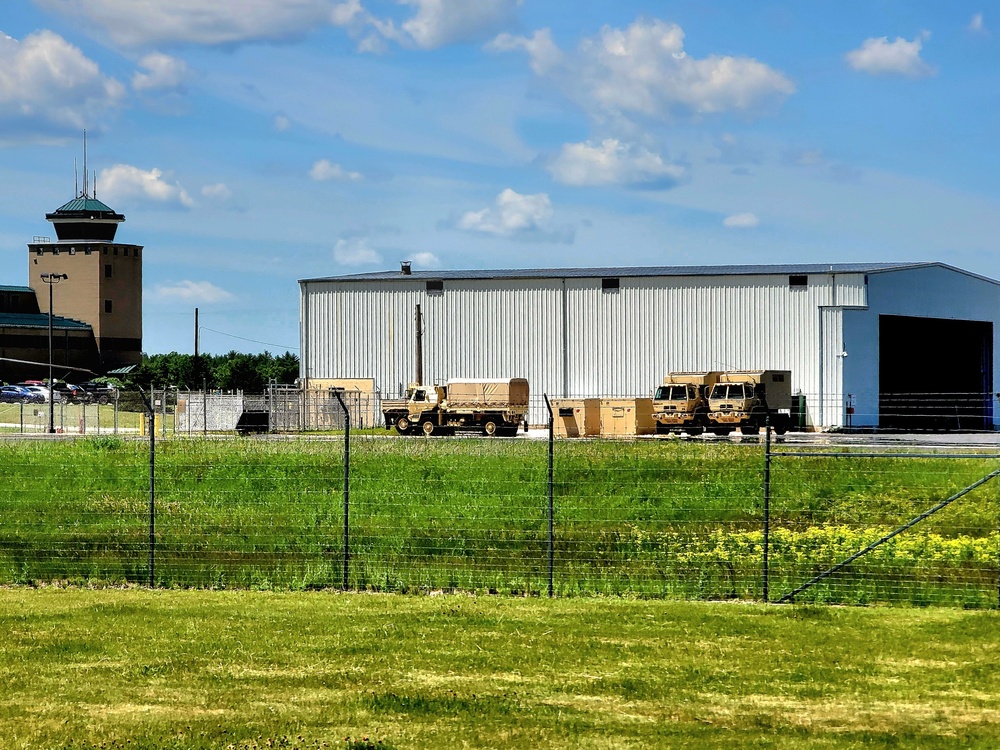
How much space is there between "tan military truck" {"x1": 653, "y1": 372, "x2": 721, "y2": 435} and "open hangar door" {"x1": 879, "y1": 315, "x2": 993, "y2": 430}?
16.5 meters

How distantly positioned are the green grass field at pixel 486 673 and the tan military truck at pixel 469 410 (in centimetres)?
4333

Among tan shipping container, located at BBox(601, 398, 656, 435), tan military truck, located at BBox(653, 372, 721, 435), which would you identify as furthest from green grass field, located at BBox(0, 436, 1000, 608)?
tan shipping container, located at BBox(601, 398, 656, 435)

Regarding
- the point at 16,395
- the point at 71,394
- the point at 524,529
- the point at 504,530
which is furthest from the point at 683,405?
the point at 16,395

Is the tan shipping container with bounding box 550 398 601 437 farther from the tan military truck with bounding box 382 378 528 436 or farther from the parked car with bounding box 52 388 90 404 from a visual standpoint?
the parked car with bounding box 52 388 90 404

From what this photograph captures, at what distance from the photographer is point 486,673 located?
11969mm

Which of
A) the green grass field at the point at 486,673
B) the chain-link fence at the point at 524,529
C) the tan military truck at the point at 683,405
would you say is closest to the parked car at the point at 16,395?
the tan military truck at the point at 683,405

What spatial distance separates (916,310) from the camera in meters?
66.8

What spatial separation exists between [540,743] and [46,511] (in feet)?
53.7

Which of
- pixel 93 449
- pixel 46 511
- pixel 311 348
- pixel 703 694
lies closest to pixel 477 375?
pixel 311 348

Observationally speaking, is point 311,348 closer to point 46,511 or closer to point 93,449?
point 93,449

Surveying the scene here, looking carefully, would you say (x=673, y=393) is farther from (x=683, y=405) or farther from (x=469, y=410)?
(x=469, y=410)

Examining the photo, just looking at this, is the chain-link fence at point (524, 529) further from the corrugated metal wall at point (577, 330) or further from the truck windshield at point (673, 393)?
the corrugated metal wall at point (577, 330)

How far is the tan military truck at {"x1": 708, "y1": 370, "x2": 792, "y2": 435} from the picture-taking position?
54.0 meters

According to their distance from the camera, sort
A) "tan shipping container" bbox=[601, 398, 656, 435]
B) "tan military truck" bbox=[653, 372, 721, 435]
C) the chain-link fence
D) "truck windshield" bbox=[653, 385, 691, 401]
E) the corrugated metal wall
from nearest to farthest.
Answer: the chain-link fence
"tan military truck" bbox=[653, 372, 721, 435]
"truck windshield" bbox=[653, 385, 691, 401]
"tan shipping container" bbox=[601, 398, 656, 435]
the corrugated metal wall
